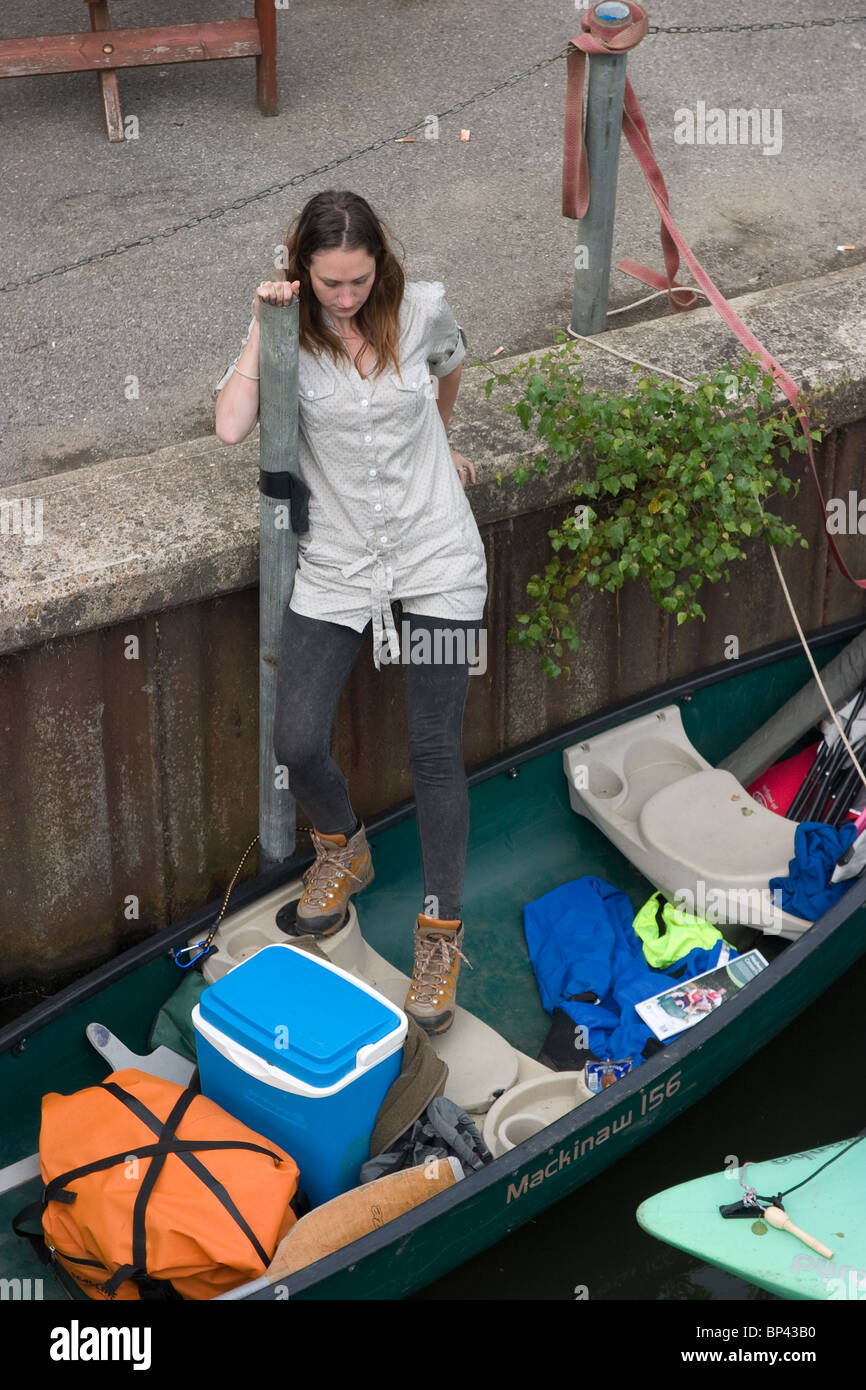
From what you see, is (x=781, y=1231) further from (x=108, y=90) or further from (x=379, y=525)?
(x=108, y=90)

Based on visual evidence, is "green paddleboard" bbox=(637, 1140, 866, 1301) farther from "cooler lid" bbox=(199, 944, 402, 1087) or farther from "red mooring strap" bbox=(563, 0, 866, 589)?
"red mooring strap" bbox=(563, 0, 866, 589)

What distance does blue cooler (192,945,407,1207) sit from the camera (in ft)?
11.4

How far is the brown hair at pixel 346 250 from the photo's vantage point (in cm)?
340

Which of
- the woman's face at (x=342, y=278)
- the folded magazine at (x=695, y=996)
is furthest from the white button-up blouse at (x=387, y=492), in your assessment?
the folded magazine at (x=695, y=996)

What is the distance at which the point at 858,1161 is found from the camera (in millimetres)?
3918

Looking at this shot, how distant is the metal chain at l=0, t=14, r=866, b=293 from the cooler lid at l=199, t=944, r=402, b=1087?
2.57 metres

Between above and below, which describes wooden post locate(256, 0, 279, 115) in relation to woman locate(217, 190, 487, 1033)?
above

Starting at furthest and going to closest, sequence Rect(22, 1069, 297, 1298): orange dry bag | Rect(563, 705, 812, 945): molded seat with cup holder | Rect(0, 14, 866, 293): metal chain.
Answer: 1. Rect(0, 14, 866, 293): metal chain
2. Rect(563, 705, 812, 945): molded seat with cup holder
3. Rect(22, 1069, 297, 1298): orange dry bag

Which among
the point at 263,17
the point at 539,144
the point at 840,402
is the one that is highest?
the point at 263,17

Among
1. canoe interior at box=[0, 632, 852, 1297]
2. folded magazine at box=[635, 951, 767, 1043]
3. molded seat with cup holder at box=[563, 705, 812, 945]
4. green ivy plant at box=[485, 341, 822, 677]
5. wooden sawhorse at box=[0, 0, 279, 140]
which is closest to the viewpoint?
canoe interior at box=[0, 632, 852, 1297]
